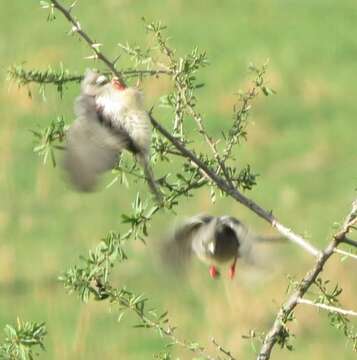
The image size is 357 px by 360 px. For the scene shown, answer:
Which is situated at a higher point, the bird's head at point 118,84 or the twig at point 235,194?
the bird's head at point 118,84

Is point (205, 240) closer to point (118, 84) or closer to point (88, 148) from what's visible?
point (88, 148)

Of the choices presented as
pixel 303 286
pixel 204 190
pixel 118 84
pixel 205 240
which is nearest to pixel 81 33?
A: pixel 118 84

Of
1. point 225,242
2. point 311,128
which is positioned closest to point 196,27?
point 311,128

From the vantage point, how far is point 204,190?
10.6 m

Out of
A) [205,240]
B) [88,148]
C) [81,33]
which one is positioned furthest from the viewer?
[205,240]

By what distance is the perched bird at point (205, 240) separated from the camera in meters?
3.59

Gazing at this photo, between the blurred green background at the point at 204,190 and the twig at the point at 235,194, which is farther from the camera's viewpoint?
the blurred green background at the point at 204,190

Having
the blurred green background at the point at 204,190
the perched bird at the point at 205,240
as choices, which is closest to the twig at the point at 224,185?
the perched bird at the point at 205,240

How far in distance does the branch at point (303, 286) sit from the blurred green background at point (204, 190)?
5.03ft

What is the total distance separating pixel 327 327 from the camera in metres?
9.04

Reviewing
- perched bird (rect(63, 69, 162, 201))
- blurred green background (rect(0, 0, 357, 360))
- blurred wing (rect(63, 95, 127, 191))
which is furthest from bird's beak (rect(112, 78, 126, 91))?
blurred green background (rect(0, 0, 357, 360))

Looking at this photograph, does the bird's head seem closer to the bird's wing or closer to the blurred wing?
the blurred wing

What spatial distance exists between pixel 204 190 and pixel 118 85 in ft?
24.6

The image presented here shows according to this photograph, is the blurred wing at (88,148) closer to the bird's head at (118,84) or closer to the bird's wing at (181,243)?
the bird's head at (118,84)
